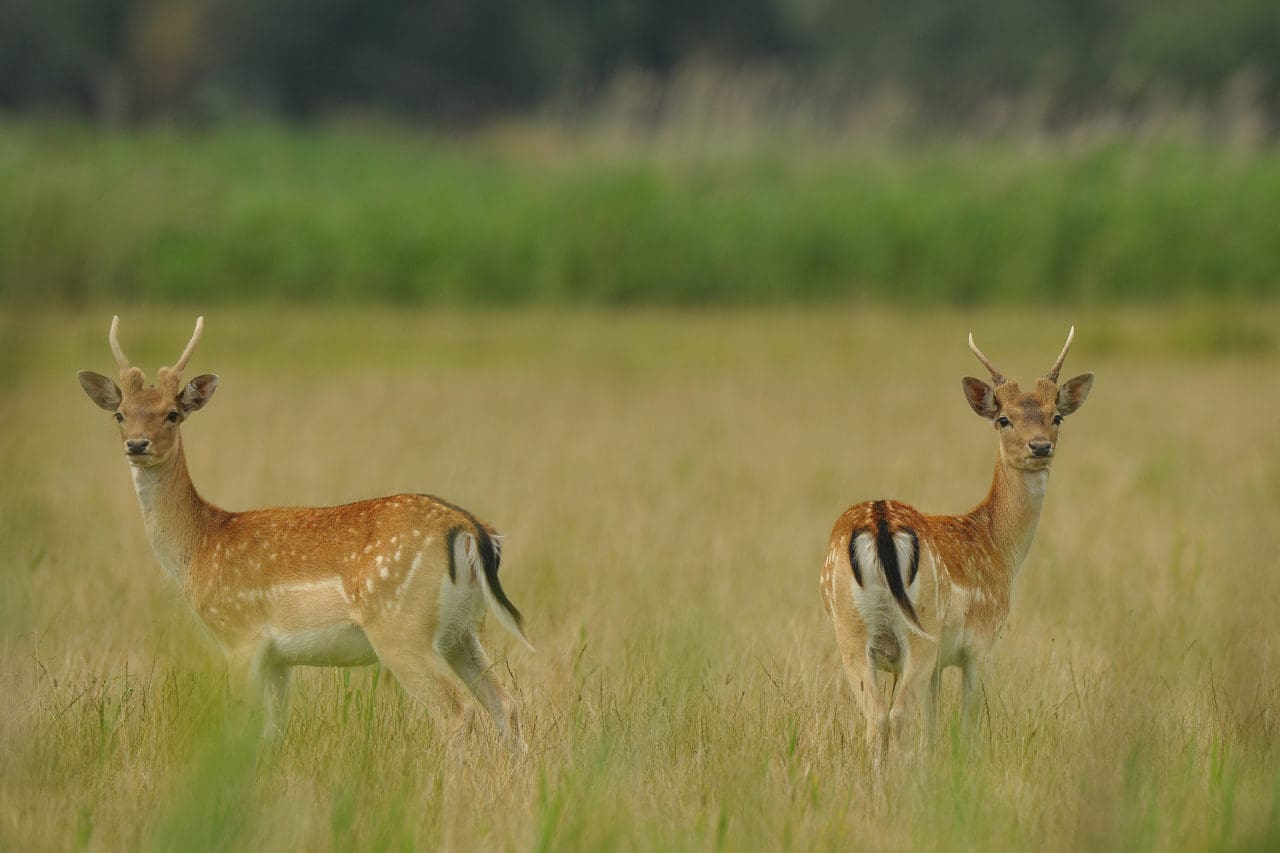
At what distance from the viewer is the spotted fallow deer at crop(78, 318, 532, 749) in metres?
4.93

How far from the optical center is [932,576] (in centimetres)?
488

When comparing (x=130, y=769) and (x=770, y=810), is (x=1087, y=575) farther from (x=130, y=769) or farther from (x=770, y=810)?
(x=130, y=769)

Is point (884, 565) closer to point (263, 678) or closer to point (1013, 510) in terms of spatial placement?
point (1013, 510)

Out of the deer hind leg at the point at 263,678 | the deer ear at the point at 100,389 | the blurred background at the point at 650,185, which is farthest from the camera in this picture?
the blurred background at the point at 650,185

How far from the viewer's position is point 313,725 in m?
4.98

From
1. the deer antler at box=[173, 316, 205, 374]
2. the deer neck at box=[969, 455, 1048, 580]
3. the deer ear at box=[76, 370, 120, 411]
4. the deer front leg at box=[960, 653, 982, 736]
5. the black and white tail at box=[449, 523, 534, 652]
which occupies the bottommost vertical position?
the deer front leg at box=[960, 653, 982, 736]

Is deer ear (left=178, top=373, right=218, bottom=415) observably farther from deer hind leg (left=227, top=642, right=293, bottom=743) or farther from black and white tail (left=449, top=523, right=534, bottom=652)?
black and white tail (left=449, top=523, right=534, bottom=652)

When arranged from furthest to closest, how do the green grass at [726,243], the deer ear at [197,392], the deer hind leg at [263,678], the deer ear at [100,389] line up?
1. the green grass at [726,243]
2. the deer ear at [197,392]
3. the deer ear at [100,389]
4. the deer hind leg at [263,678]

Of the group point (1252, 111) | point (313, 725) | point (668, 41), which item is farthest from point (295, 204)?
point (668, 41)

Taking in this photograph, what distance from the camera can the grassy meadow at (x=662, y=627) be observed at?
4070mm

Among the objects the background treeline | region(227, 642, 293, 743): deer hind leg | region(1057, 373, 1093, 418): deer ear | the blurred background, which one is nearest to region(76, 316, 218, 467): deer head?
region(227, 642, 293, 743): deer hind leg

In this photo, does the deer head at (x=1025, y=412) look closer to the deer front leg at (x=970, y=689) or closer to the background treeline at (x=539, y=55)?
the deer front leg at (x=970, y=689)

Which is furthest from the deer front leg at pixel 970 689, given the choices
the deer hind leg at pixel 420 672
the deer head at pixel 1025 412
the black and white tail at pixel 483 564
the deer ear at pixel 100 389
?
the deer ear at pixel 100 389

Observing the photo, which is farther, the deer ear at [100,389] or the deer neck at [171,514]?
the deer neck at [171,514]
